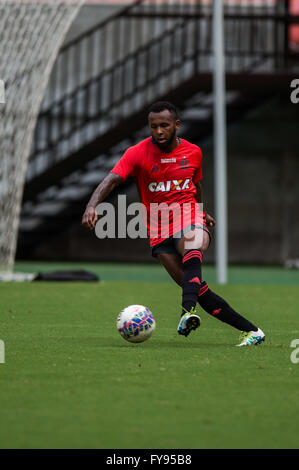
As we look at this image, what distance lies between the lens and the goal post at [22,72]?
14344 millimetres

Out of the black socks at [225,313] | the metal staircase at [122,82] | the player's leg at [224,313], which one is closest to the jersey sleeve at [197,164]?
the player's leg at [224,313]

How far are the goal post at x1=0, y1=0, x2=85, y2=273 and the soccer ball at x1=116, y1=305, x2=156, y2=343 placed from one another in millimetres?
7914

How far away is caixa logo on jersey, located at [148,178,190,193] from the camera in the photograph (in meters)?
7.22

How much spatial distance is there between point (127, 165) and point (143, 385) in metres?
2.41

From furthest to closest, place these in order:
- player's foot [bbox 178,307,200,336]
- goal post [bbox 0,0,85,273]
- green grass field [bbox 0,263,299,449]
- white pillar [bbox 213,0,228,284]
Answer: white pillar [bbox 213,0,228,284], goal post [bbox 0,0,85,273], player's foot [bbox 178,307,200,336], green grass field [bbox 0,263,299,449]

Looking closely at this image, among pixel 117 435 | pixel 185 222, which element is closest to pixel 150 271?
pixel 185 222

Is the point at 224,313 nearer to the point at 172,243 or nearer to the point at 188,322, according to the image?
the point at 188,322

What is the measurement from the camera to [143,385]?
5121mm

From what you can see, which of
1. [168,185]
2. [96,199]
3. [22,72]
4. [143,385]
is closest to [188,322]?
[96,199]

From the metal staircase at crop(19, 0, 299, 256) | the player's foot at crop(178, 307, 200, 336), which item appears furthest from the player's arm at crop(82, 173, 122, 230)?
the metal staircase at crop(19, 0, 299, 256)

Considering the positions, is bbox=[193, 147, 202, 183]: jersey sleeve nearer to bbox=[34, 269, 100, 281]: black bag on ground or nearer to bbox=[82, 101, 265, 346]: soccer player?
bbox=[82, 101, 265, 346]: soccer player

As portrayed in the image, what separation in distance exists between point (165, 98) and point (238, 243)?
5009 millimetres
